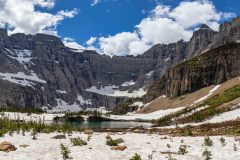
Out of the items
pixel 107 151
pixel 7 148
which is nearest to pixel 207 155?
pixel 107 151

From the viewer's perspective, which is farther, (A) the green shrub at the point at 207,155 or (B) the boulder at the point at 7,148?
(B) the boulder at the point at 7,148

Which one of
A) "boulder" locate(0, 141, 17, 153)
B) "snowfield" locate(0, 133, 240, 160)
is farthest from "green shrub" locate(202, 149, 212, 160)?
"boulder" locate(0, 141, 17, 153)

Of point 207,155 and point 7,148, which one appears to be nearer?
point 207,155

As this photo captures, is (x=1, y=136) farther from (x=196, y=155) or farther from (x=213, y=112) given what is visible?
(x=213, y=112)

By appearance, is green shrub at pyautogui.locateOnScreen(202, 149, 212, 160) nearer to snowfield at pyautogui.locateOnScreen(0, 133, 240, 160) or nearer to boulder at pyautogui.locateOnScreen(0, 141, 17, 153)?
snowfield at pyautogui.locateOnScreen(0, 133, 240, 160)

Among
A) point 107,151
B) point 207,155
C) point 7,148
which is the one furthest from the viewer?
point 107,151

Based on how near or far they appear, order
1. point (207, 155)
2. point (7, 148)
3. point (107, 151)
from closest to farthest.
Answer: point (207, 155), point (7, 148), point (107, 151)

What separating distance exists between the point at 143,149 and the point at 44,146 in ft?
22.8

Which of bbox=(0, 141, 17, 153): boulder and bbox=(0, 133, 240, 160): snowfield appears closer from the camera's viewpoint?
bbox=(0, 133, 240, 160): snowfield

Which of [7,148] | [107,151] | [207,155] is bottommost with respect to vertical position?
[207,155]

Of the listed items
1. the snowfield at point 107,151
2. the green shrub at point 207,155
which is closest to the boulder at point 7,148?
the snowfield at point 107,151

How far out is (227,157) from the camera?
85.1 ft

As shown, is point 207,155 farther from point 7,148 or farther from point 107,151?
point 7,148

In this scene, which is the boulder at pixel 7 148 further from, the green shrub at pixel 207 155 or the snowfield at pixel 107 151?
the green shrub at pixel 207 155
